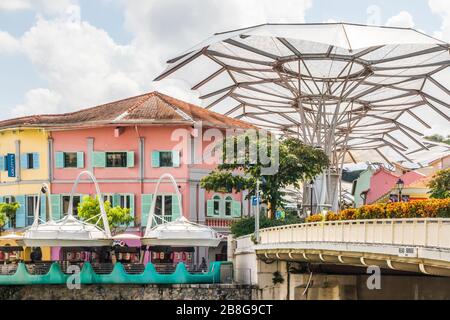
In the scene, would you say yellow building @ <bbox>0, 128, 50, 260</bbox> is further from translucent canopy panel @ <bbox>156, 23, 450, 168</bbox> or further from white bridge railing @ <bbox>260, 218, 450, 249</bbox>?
white bridge railing @ <bbox>260, 218, 450, 249</bbox>

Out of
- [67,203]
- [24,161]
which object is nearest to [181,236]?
[67,203]

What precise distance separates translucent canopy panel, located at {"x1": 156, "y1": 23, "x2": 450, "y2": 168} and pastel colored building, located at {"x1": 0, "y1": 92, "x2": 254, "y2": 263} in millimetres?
3814

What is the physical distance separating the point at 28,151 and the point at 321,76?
869 inches

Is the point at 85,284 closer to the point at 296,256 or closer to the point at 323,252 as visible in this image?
the point at 296,256

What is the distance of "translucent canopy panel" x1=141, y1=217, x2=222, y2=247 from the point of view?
168 feet

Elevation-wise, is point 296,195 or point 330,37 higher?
point 330,37

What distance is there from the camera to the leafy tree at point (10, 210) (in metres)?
64.2

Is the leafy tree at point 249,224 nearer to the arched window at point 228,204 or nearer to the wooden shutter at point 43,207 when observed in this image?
the arched window at point 228,204

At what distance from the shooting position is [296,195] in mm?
92062

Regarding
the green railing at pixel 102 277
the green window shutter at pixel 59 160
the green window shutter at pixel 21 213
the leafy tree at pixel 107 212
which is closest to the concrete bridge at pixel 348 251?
the green railing at pixel 102 277

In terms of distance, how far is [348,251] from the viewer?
34.3 metres

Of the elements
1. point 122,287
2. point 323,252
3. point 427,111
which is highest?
point 427,111

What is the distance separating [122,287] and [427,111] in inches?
1550

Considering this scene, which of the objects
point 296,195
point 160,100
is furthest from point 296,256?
point 296,195
